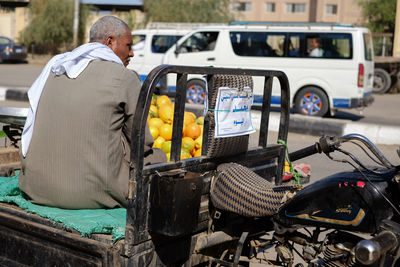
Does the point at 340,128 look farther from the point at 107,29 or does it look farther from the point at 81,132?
the point at 81,132

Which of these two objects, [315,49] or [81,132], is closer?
[81,132]

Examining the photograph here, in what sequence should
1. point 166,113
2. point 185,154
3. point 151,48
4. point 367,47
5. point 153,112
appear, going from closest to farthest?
point 185,154
point 166,113
point 153,112
point 367,47
point 151,48

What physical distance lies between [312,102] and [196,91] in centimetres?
300

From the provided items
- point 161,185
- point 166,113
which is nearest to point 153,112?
point 166,113

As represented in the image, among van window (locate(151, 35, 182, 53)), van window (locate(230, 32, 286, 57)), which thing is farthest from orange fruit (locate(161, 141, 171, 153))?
van window (locate(151, 35, 182, 53))

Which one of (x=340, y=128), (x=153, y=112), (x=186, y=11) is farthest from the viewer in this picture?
(x=186, y=11)

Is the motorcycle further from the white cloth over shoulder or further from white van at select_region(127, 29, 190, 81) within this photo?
white van at select_region(127, 29, 190, 81)

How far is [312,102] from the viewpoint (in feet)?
46.1

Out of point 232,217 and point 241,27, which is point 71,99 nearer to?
point 232,217

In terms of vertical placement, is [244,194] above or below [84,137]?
below

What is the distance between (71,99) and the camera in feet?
9.38

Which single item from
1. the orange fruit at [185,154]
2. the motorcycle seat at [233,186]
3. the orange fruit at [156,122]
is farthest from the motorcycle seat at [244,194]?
the orange fruit at [156,122]

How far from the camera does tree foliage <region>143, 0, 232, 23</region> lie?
33781 millimetres

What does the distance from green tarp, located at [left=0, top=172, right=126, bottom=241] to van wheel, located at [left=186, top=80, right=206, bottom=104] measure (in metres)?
11.6
